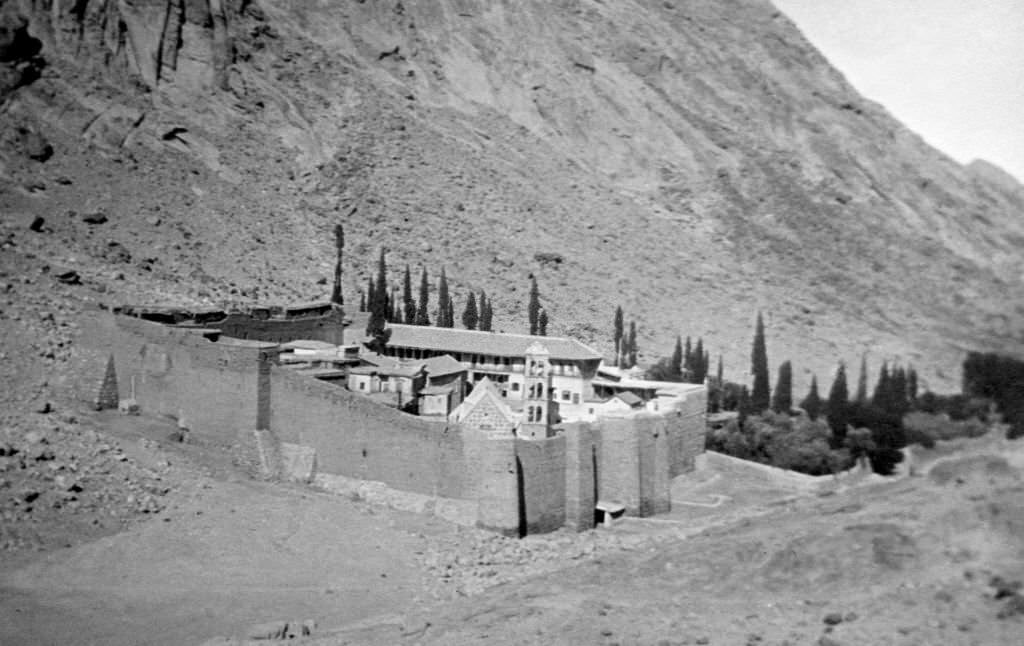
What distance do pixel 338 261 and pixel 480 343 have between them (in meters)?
19.8

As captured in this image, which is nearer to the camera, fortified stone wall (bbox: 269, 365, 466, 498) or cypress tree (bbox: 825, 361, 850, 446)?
fortified stone wall (bbox: 269, 365, 466, 498)

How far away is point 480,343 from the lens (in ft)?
129

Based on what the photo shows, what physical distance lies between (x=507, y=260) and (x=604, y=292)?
19.5 feet

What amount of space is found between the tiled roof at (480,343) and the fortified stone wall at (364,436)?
33.4 ft

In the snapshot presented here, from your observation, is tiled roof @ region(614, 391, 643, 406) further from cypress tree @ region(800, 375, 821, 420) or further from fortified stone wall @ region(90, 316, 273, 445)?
fortified stone wall @ region(90, 316, 273, 445)

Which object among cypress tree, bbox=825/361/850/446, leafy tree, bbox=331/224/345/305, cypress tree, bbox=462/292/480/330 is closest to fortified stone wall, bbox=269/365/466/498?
cypress tree, bbox=825/361/850/446

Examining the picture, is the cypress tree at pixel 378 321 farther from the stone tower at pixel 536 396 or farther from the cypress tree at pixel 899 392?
the cypress tree at pixel 899 392

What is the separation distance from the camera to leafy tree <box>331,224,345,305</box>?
50.8 metres

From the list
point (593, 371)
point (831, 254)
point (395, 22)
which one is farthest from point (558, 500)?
point (395, 22)

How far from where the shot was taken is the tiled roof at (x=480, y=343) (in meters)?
38.4

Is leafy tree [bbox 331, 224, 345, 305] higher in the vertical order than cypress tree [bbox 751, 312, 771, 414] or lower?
higher

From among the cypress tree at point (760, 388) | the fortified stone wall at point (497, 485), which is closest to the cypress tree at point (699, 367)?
the cypress tree at point (760, 388)

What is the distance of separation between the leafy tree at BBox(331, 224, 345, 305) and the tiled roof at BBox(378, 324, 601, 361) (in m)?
8.24

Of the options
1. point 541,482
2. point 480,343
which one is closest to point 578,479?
point 541,482
